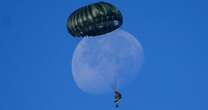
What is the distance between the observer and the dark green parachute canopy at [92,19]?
9881 centimetres

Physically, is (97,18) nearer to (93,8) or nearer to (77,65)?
(93,8)

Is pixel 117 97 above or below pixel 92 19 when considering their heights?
below

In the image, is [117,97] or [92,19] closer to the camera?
[92,19]

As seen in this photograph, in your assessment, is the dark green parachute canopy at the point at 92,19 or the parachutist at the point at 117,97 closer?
the dark green parachute canopy at the point at 92,19

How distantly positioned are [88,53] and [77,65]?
1231mm

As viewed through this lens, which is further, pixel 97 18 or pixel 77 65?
pixel 77 65

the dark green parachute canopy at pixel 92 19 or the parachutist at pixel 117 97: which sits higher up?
the dark green parachute canopy at pixel 92 19

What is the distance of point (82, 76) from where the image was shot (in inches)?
3883

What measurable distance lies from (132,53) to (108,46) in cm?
236

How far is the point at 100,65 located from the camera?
102 metres

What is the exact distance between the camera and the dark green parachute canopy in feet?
324

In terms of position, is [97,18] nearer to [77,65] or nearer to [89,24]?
[89,24]

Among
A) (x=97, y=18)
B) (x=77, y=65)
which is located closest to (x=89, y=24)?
(x=97, y=18)

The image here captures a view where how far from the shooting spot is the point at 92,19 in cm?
9875
